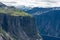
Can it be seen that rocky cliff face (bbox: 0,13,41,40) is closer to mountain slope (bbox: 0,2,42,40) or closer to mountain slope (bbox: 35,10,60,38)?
mountain slope (bbox: 0,2,42,40)

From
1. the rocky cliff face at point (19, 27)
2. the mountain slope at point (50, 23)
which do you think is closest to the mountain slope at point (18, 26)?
the rocky cliff face at point (19, 27)

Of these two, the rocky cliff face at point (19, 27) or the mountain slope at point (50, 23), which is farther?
the mountain slope at point (50, 23)

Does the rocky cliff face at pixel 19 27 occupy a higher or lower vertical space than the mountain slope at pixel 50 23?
higher

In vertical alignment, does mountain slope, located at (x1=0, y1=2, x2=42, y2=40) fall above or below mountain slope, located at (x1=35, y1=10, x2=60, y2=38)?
above

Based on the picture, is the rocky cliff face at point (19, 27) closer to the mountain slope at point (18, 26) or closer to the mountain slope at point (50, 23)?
the mountain slope at point (18, 26)

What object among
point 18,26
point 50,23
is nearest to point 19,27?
point 18,26

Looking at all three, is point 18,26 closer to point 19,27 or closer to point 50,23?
point 19,27

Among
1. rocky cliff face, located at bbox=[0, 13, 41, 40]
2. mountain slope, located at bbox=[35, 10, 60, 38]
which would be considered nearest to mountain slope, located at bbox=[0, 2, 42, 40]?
rocky cliff face, located at bbox=[0, 13, 41, 40]

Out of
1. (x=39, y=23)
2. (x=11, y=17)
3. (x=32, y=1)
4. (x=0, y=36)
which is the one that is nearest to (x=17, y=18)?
(x=11, y=17)
